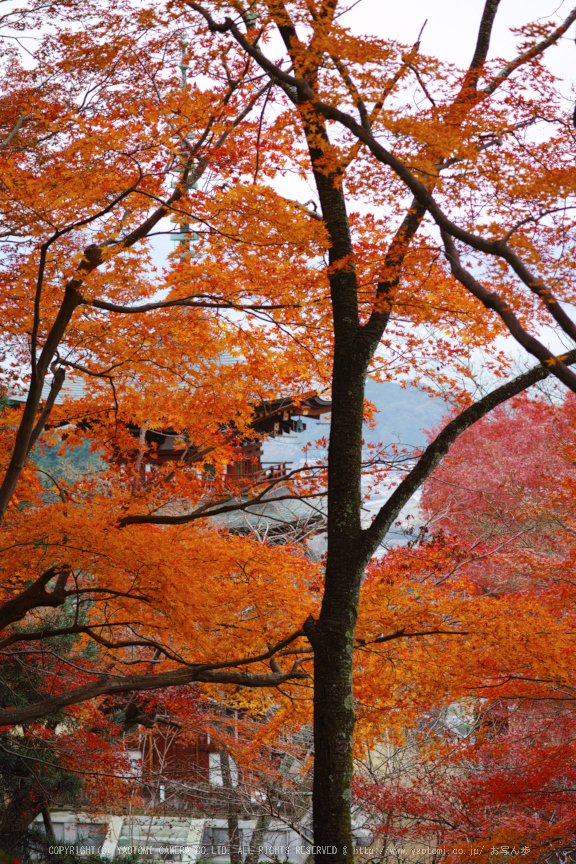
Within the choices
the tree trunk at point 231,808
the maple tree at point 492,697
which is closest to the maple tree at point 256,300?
the maple tree at point 492,697

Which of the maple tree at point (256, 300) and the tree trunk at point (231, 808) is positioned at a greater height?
the maple tree at point (256, 300)

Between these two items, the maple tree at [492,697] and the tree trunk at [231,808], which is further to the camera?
the tree trunk at [231,808]

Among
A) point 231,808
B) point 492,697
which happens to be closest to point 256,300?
point 492,697

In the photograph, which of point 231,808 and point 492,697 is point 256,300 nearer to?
point 492,697

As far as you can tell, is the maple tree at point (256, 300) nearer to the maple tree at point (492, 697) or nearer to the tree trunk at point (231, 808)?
the maple tree at point (492, 697)

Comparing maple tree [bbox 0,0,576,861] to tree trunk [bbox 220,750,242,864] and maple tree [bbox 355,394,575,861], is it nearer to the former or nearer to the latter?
maple tree [bbox 355,394,575,861]

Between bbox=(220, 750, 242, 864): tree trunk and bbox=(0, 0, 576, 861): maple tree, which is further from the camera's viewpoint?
bbox=(220, 750, 242, 864): tree trunk

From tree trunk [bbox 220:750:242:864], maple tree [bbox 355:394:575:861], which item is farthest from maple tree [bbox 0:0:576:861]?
tree trunk [bbox 220:750:242:864]

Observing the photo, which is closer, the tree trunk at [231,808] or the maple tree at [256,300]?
the maple tree at [256,300]

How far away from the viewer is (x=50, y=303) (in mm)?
7090

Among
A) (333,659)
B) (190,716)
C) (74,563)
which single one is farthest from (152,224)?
(190,716)

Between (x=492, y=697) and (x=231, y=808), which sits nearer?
(x=492, y=697)

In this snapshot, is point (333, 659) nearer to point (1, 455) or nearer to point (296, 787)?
point (1, 455)

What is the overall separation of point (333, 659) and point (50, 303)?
15.3ft
